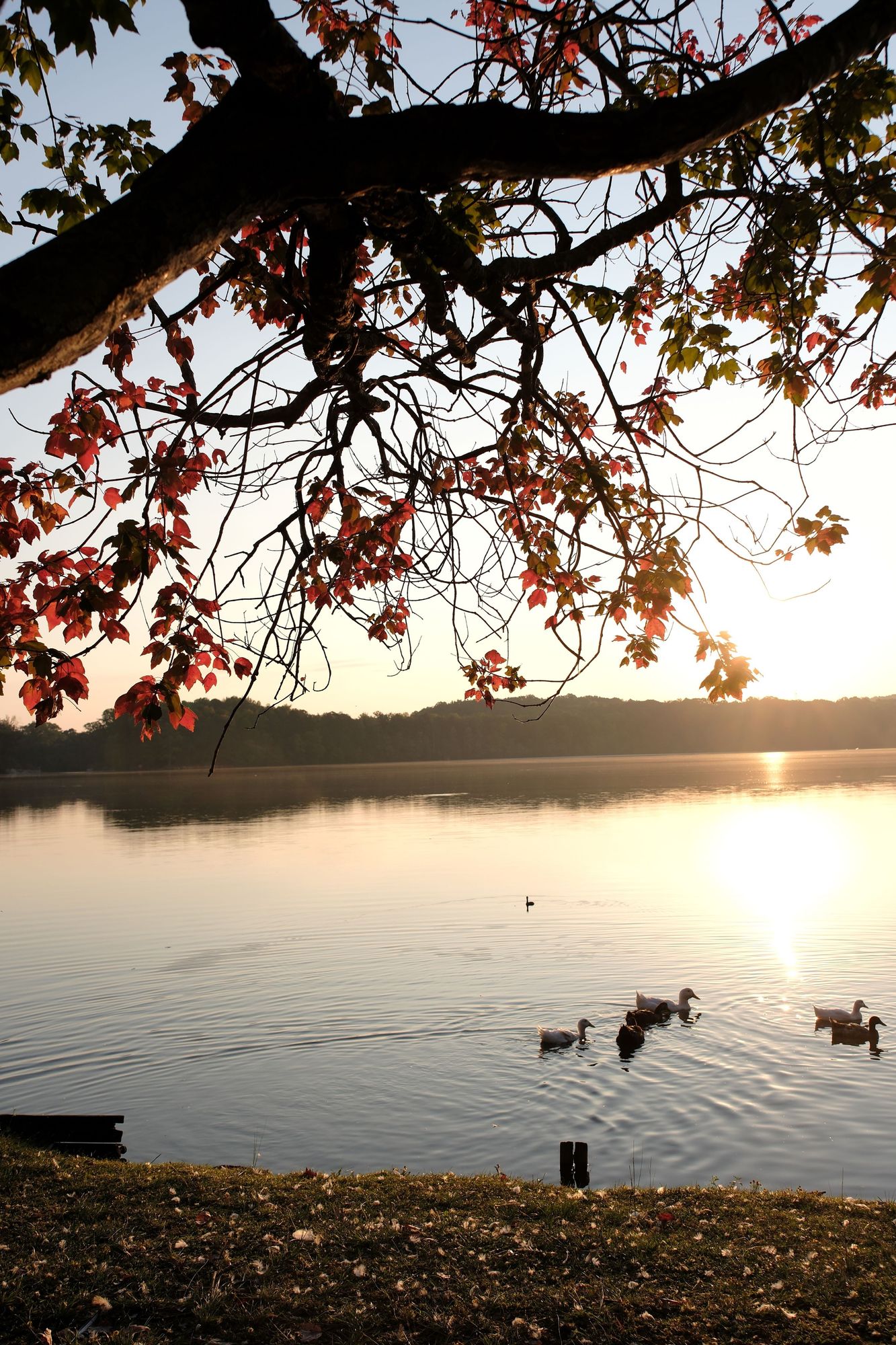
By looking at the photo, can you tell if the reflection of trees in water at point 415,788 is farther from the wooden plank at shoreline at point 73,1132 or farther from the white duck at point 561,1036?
the wooden plank at shoreline at point 73,1132

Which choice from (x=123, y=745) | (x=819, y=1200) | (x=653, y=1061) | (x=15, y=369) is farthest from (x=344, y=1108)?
(x=123, y=745)

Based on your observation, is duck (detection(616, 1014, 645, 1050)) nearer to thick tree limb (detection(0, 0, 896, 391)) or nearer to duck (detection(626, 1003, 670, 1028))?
duck (detection(626, 1003, 670, 1028))

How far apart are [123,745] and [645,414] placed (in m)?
141

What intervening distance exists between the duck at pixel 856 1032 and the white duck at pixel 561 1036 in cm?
348

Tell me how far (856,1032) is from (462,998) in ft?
20.1

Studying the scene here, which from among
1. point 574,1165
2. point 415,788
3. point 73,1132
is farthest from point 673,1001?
point 415,788

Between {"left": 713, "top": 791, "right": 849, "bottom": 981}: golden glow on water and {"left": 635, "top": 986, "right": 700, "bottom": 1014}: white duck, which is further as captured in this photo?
{"left": 713, "top": 791, "right": 849, "bottom": 981}: golden glow on water

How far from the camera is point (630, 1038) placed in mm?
13273

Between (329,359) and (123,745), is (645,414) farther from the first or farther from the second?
(123,745)

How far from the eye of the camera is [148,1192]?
7.73m

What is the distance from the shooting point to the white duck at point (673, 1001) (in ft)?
47.1

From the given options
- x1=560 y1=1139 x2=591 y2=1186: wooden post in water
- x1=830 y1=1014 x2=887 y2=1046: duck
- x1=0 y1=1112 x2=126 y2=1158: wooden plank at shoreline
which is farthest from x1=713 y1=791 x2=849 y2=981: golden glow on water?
x1=0 y1=1112 x2=126 y2=1158: wooden plank at shoreline

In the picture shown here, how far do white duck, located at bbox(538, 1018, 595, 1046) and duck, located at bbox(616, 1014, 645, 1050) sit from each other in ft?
1.87

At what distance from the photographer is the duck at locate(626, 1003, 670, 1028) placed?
13891mm
